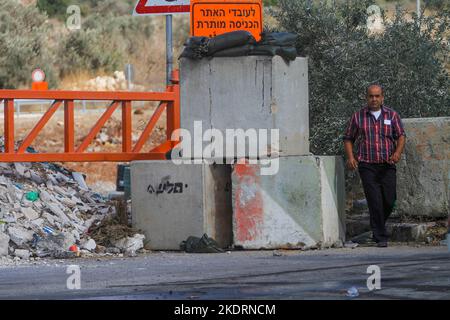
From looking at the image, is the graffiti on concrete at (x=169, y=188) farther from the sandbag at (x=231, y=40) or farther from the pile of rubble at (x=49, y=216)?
the sandbag at (x=231, y=40)

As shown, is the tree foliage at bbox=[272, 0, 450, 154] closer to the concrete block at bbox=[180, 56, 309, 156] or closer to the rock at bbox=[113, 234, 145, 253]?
the concrete block at bbox=[180, 56, 309, 156]

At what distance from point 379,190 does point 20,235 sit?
12.7 feet

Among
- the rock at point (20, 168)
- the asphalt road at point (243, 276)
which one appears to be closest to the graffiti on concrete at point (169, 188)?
the asphalt road at point (243, 276)

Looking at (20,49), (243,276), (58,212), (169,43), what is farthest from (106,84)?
(243,276)

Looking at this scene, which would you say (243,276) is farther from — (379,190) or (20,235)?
(20,235)

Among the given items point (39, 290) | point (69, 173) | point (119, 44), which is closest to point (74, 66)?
point (119, 44)

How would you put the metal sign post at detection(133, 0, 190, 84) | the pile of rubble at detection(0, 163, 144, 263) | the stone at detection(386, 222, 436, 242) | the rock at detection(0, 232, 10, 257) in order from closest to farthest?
the rock at detection(0, 232, 10, 257)
the pile of rubble at detection(0, 163, 144, 263)
the stone at detection(386, 222, 436, 242)
the metal sign post at detection(133, 0, 190, 84)

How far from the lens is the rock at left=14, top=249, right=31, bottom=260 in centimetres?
1248

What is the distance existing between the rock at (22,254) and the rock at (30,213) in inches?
40.1

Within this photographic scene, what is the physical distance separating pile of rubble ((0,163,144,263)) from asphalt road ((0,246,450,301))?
565 millimetres

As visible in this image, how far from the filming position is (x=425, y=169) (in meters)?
13.6

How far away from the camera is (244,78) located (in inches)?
515

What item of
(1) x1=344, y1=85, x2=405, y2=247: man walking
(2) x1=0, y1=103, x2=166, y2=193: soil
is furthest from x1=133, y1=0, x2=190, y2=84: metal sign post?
(2) x1=0, y1=103, x2=166, y2=193: soil

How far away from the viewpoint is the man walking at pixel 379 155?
1306cm
